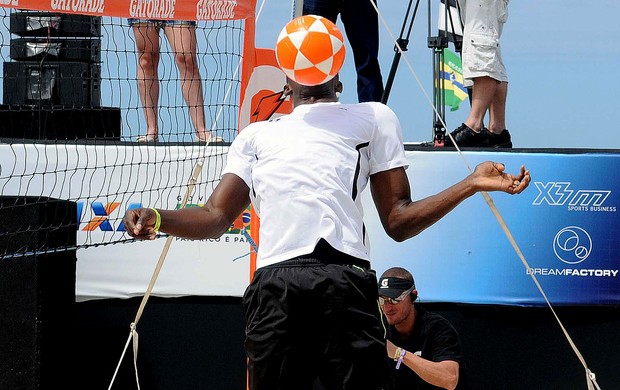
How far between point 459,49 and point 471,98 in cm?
72

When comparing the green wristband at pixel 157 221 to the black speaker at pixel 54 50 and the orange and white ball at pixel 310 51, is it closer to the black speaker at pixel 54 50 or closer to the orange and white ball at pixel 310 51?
the orange and white ball at pixel 310 51

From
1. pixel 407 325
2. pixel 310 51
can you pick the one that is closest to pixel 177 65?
pixel 407 325

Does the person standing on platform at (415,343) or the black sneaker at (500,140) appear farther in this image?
the black sneaker at (500,140)

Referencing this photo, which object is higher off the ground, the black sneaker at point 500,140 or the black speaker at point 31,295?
the black sneaker at point 500,140

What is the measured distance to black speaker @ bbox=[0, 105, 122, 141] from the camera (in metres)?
7.88

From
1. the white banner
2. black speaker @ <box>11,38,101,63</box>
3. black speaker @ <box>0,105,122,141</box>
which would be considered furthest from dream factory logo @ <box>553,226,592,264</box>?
black speaker @ <box>11,38,101,63</box>

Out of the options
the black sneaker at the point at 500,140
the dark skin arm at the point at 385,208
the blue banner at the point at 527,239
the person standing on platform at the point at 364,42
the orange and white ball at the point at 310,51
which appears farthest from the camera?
the person standing on platform at the point at 364,42

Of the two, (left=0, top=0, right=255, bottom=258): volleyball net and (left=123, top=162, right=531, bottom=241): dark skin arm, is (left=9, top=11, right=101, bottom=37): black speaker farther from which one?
(left=123, top=162, right=531, bottom=241): dark skin arm

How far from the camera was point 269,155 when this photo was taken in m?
3.76

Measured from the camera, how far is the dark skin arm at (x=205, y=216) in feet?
11.6

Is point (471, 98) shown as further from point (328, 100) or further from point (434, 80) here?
point (328, 100)

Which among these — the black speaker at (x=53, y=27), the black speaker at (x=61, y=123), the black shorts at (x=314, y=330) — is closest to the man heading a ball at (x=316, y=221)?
the black shorts at (x=314, y=330)

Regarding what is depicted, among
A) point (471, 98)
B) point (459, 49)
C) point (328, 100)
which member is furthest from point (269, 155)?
point (459, 49)

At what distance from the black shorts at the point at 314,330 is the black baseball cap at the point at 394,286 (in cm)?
259
